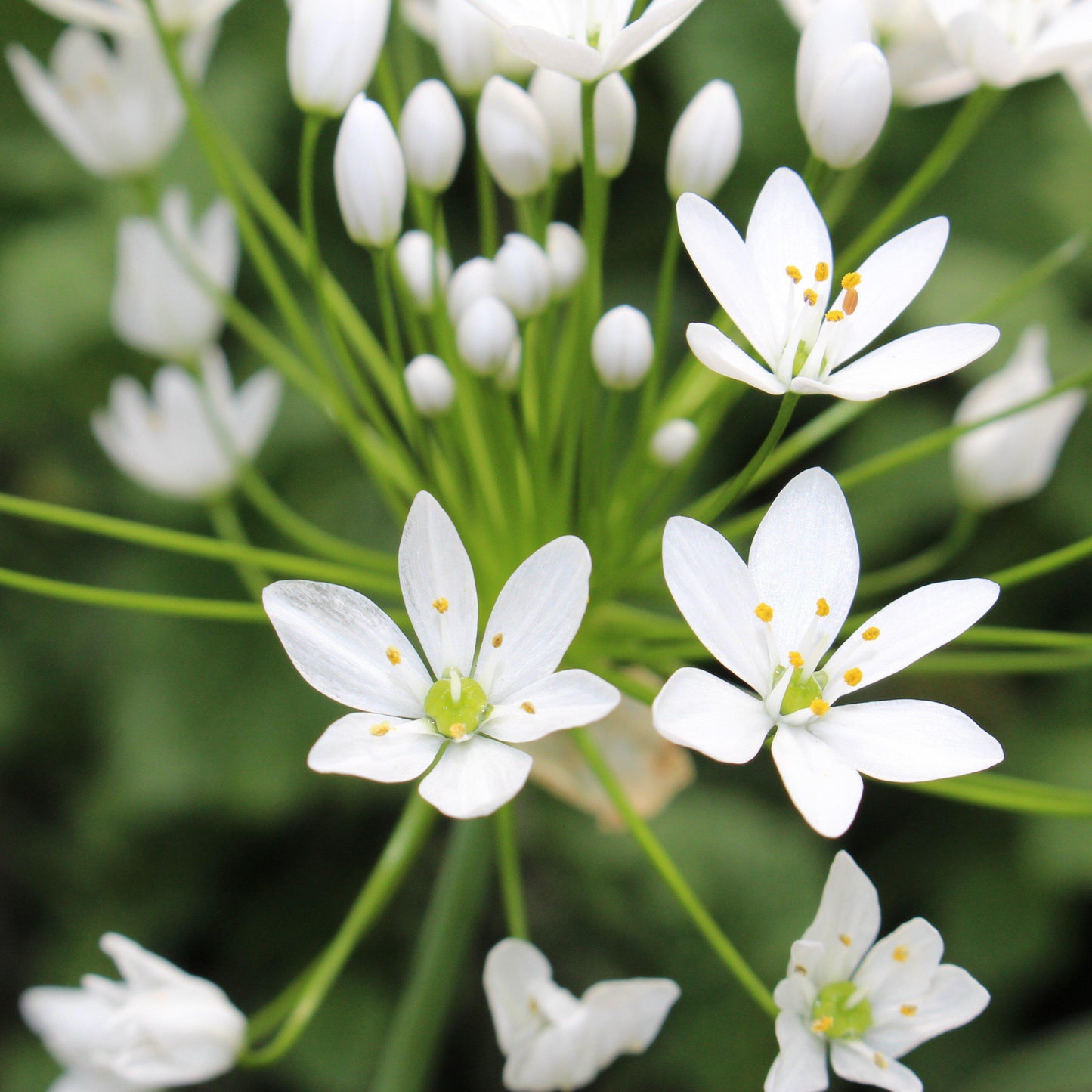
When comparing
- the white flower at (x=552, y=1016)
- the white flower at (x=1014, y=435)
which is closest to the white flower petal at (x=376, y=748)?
the white flower at (x=552, y=1016)

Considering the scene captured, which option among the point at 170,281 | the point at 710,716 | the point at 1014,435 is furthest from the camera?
the point at 170,281

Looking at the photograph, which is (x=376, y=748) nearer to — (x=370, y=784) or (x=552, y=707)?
(x=552, y=707)

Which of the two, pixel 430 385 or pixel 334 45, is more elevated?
pixel 334 45

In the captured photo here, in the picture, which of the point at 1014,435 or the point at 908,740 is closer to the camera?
the point at 908,740

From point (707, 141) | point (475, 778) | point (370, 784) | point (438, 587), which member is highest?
point (707, 141)

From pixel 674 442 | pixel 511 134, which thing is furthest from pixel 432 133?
pixel 674 442

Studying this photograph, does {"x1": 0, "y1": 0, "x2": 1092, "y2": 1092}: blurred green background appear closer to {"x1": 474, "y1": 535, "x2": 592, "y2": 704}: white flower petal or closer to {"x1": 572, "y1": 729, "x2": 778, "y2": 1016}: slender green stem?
{"x1": 572, "y1": 729, "x2": 778, "y2": 1016}: slender green stem

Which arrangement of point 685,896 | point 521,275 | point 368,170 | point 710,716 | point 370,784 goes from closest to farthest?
point 710,716, point 685,896, point 368,170, point 521,275, point 370,784

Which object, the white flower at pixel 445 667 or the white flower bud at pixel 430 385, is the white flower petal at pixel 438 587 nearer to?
the white flower at pixel 445 667
